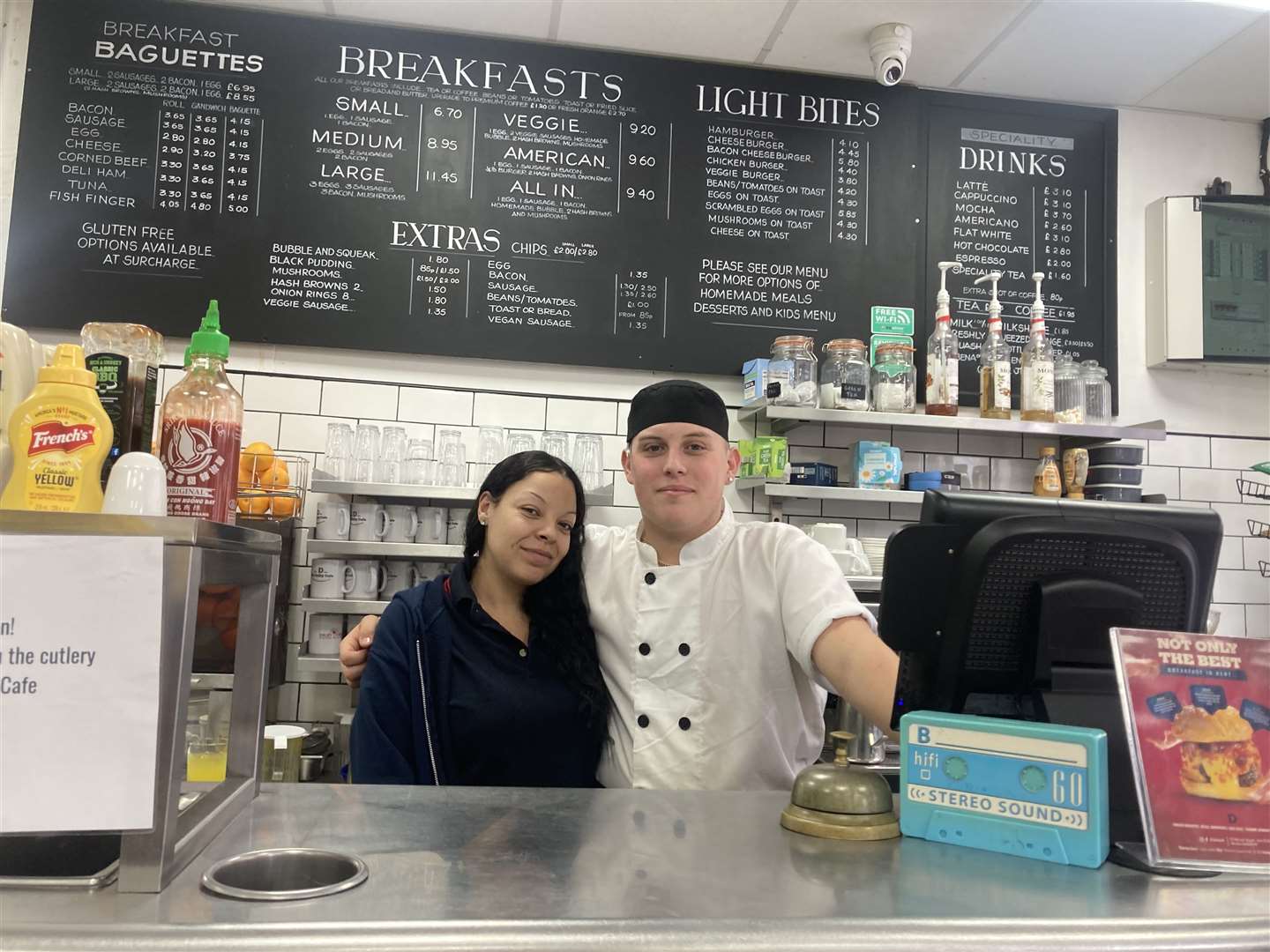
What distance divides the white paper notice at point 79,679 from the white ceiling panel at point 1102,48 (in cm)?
362

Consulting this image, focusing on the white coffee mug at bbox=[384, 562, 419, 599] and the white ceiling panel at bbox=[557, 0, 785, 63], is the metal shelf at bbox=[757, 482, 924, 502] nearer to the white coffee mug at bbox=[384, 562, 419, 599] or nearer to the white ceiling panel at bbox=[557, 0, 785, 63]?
the white coffee mug at bbox=[384, 562, 419, 599]

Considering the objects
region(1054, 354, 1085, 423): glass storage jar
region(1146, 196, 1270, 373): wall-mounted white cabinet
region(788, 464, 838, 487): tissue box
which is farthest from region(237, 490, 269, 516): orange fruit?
region(1146, 196, 1270, 373): wall-mounted white cabinet

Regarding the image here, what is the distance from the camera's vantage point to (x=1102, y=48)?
354cm

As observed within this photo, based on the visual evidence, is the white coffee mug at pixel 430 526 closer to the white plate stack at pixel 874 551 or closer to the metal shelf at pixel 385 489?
the metal shelf at pixel 385 489

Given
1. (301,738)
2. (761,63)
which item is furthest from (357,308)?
(761,63)

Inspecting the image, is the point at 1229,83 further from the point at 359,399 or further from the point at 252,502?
the point at 252,502

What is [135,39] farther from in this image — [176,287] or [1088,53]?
[1088,53]

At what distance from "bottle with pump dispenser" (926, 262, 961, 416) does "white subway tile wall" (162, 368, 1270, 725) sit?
272mm

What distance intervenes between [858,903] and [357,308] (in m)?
3.00

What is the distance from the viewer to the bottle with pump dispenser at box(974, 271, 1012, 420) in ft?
11.4

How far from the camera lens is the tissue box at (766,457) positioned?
334 cm

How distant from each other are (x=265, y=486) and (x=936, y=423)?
2.39 m

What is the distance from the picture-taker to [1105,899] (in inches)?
34.7

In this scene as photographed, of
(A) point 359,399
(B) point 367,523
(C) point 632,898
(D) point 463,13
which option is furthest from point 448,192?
(C) point 632,898
